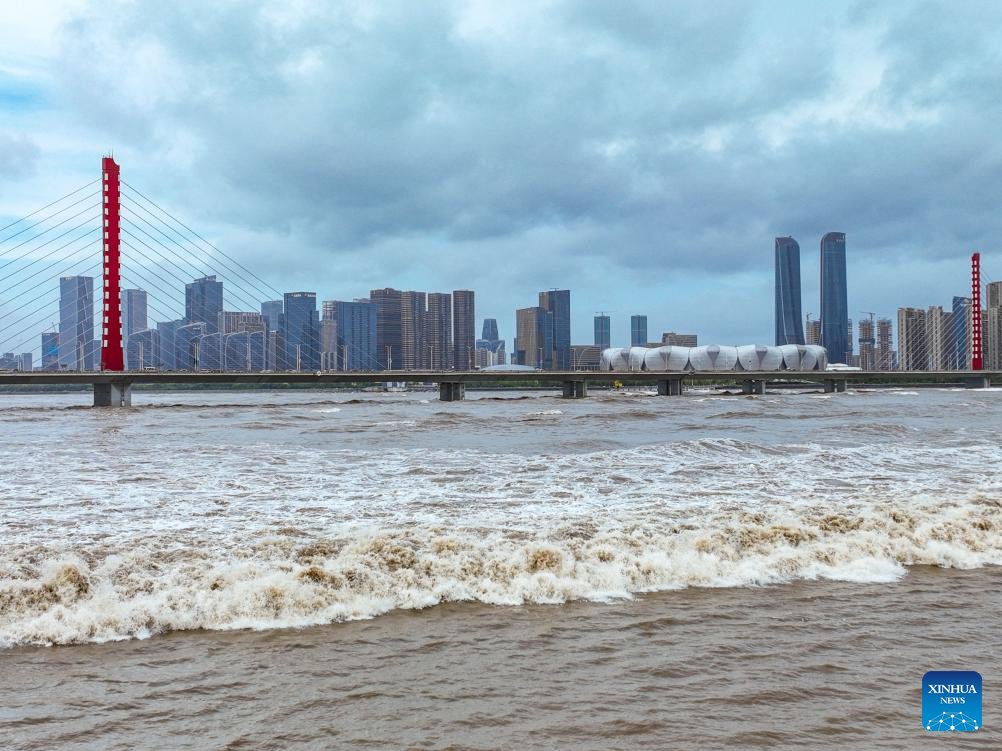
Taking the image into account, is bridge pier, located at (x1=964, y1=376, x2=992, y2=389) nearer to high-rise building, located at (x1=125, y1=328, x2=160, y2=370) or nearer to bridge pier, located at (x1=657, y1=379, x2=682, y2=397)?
bridge pier, located at (x1=657, y1=379, x2=682, y2=397)

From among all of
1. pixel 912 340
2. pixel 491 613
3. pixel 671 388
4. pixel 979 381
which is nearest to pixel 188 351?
pixel 671 388

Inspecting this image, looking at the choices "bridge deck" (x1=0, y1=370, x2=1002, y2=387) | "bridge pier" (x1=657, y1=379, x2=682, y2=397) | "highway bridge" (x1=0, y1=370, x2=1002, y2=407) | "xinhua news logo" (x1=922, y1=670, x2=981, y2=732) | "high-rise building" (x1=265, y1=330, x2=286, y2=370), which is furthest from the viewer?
"bridge pier" (x1=657, y1=379, x2=682, y2=397)

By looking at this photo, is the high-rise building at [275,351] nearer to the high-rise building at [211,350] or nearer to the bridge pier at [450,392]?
the high-rise building at [211,350]

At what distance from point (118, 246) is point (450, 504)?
238ft

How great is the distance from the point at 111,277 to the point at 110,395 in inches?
461

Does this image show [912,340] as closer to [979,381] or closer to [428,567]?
[979,381]

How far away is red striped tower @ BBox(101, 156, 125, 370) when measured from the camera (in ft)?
223

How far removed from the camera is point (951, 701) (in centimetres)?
438

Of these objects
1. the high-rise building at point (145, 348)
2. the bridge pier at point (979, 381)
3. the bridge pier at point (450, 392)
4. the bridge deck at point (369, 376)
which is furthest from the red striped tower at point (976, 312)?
the high-rise building at point (145, 348)

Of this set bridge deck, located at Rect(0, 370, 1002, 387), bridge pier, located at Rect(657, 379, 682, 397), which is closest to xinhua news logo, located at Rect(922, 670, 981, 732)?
bridge deck, located at Rect(0, 370, 1002, 387)

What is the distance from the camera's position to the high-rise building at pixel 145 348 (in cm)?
10338

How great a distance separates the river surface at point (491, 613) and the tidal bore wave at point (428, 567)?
0.03 m

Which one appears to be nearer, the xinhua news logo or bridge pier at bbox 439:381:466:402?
the xinhua news logo

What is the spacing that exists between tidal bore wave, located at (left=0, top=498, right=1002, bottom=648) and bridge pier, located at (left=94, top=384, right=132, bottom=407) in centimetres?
6713
